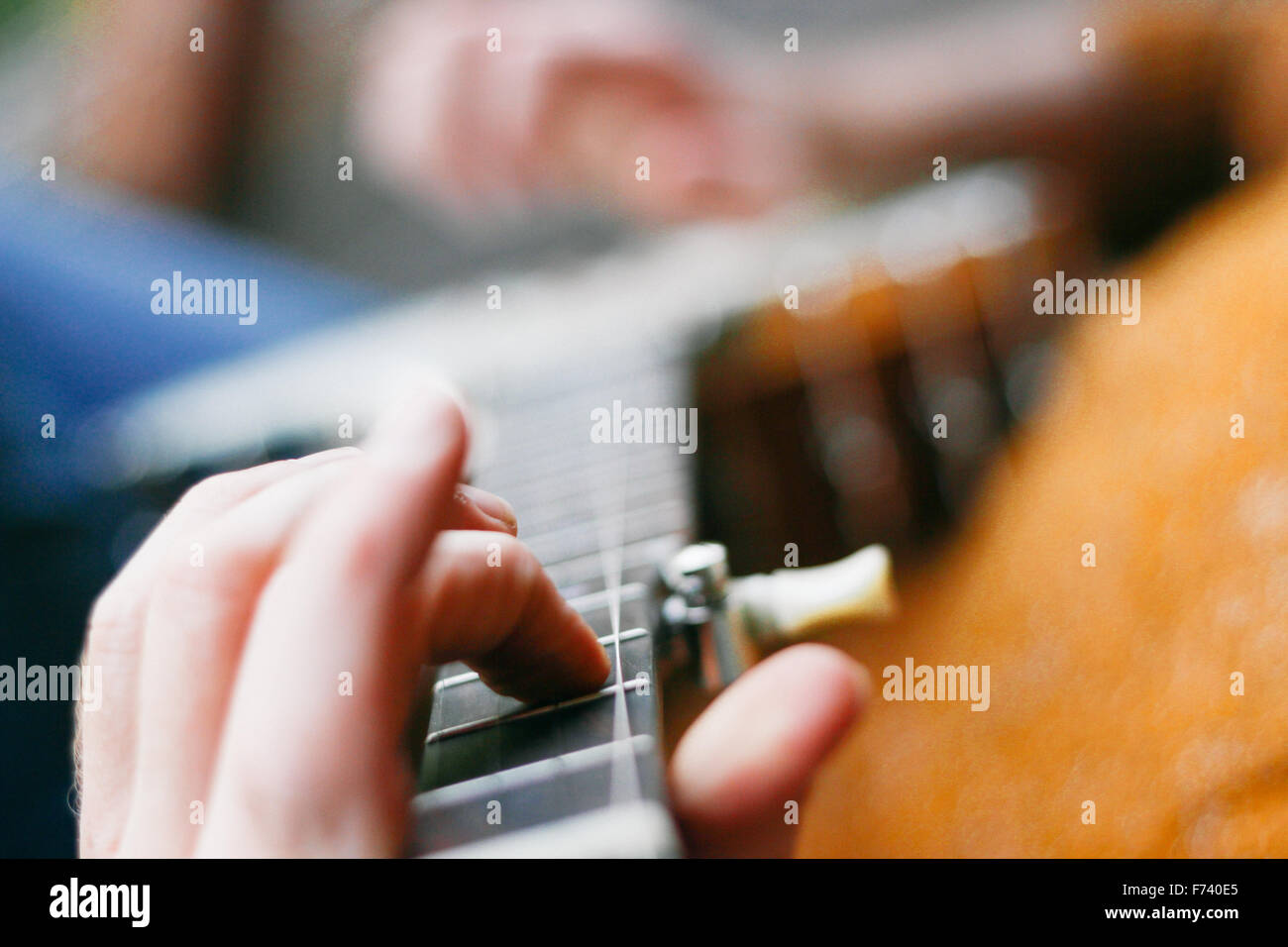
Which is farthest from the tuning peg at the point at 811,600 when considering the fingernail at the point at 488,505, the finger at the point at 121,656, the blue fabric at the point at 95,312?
the blue fabric at the point at 95,312

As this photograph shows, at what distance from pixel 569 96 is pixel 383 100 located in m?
0.22

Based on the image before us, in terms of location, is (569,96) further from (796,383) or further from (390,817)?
(390,817)

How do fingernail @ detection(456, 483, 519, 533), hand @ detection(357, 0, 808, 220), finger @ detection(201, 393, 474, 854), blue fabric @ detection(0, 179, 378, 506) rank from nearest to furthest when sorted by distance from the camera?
finger @ detection(201, 393, 474, 854) → fingernail @ detection(456, 483, 519, 533) → blue fabric @ detection(0, 179, 378, 506) → hand @ detection(357, 0, 808, 220)

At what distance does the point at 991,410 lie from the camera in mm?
550

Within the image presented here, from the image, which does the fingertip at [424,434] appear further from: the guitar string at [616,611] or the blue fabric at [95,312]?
the blue fabric at [95,312]

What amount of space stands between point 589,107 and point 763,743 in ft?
2.51

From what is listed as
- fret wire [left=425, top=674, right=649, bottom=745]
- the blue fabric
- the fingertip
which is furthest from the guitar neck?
the blue fabric

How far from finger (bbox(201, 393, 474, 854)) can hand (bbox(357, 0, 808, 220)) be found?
64 centimetres

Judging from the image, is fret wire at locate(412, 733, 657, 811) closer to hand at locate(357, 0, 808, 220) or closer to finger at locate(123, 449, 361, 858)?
finger at locate(123, 449, 361, 858)

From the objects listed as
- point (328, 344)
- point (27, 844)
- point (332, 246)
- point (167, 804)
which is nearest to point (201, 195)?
point (332, 246)

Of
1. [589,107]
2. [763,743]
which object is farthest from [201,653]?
[589,107]

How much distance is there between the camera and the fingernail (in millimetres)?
367

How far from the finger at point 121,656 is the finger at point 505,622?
0.10 meters

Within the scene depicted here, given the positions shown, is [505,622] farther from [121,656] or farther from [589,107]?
[589,107]
